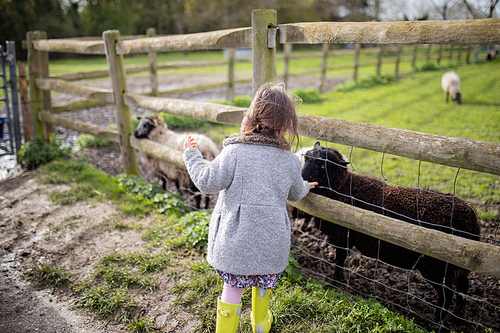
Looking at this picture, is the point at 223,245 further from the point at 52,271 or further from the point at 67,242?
the point at 67,242

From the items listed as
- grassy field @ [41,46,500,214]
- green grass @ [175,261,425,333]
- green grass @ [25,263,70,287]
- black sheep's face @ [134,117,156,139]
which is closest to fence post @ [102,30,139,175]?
black sheep's face @ [134,117,156,139]

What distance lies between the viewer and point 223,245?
→ 2.06 metres

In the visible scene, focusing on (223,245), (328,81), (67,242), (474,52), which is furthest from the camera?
(474,52)

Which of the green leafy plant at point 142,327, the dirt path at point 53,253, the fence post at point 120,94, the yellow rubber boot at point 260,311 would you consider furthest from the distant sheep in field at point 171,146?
the yellow rubber boot at point 260,311

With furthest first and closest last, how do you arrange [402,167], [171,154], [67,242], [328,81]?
1. [328,81]
2. [402,167]
3. [171,154]
4. [67,242]

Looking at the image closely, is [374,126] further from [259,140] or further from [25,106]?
[25,106]

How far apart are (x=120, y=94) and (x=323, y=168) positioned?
3.14 metres

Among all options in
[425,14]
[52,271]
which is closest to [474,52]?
[425,14]

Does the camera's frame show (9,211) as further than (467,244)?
Yes

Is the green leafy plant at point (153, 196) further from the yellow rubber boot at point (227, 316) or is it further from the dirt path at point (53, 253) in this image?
the yellow rubber boot at point (227, 316)

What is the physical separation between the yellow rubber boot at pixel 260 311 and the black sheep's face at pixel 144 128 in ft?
11.8

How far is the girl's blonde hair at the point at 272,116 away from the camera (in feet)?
6.63

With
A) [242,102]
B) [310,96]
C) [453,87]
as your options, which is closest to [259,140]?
[242,102]

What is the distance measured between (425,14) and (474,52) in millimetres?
24839
